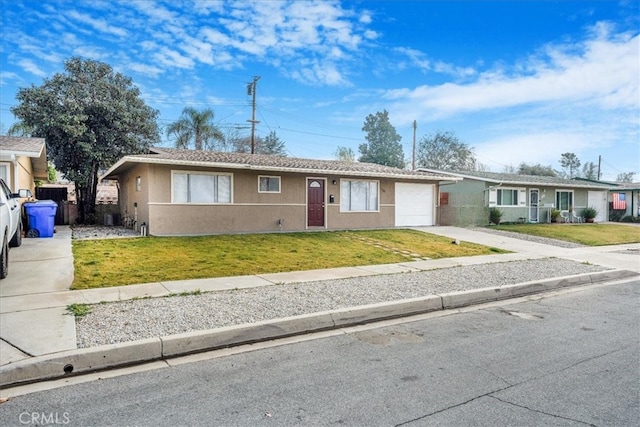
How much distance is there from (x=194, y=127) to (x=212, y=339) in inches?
1052

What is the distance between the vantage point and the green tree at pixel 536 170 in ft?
181

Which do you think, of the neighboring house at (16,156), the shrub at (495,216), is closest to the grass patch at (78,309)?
the neighboring house at (16,156)

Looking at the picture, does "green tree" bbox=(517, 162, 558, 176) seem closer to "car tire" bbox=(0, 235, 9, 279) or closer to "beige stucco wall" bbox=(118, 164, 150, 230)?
"beige stucco wall" bbox=(118, 164, 150, 230)

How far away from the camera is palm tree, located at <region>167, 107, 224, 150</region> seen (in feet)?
95.9

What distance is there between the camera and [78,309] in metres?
5.97

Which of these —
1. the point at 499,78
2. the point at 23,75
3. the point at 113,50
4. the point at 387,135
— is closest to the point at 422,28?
the point at 499,78

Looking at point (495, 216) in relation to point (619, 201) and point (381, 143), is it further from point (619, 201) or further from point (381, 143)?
point (381, 143)

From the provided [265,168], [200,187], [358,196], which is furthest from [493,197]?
[200,187]

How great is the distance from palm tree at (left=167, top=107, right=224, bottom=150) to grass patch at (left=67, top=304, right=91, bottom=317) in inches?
977

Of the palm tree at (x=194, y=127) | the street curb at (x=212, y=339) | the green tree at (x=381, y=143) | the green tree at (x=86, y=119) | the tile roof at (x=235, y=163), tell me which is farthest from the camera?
the green tree at (x=381, y=143)

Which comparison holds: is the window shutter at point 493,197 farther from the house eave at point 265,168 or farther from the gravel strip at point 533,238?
the house eave at point 265,168

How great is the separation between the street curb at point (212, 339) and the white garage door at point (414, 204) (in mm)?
13646

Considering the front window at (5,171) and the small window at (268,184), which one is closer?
the front window at (5,171)

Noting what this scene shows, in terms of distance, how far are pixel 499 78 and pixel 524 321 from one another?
573 inches
